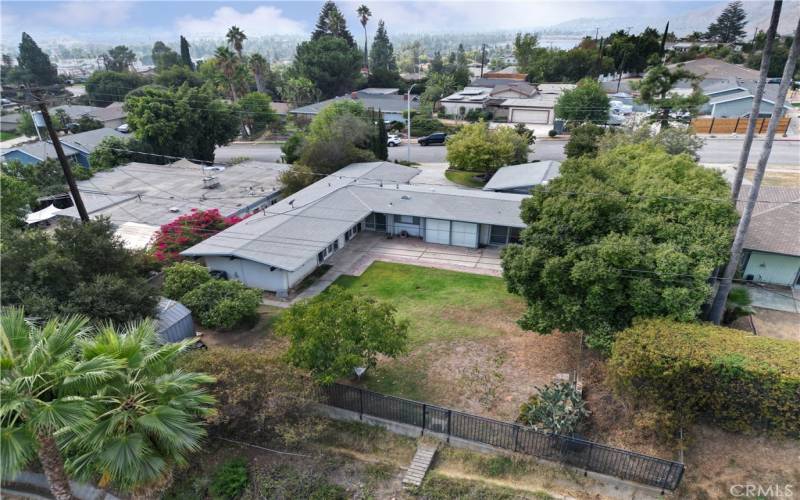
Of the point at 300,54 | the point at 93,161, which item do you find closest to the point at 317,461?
the point at 93,161

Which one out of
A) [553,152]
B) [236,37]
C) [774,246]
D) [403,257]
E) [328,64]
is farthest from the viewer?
[328,64]

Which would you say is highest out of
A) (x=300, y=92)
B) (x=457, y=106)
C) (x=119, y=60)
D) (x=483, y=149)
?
(x=119, y=60)

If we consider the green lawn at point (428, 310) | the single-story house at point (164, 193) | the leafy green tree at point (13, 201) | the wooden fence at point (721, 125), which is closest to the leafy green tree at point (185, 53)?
the single-story house at point (164, 193)

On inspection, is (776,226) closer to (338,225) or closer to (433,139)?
(338,225)

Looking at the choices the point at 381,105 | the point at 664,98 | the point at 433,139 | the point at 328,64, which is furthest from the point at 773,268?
the point at 328,64

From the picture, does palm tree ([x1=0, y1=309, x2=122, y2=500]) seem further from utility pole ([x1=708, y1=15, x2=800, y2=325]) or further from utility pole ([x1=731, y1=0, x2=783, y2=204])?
utility pole ([x1=731, y1=0, x2=783, y2=204])

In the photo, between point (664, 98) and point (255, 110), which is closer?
point (664, 98)

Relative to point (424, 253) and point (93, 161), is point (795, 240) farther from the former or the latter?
point (93, 161)
